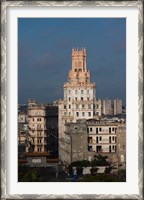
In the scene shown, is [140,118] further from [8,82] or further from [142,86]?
[8,82]

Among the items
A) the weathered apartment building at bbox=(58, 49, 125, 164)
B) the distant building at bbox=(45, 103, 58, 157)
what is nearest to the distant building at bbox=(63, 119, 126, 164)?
the weathered apartment building at bbox=(58, 49, 125, 164)

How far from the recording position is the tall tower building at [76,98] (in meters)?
4.06

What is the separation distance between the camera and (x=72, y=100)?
13.6ft

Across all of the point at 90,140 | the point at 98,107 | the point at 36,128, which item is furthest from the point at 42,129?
the point at 98,107

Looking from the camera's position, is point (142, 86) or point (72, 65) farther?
point (72, 65)

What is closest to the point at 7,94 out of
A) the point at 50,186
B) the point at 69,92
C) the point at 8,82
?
the point at 8,82

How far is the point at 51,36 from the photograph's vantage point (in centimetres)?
405

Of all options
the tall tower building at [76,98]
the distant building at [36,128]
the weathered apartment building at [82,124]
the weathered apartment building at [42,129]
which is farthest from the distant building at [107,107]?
the distant building at [36,128]

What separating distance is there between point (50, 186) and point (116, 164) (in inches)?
26.9

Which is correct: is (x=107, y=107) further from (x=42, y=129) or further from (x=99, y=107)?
(x=42, y=129)

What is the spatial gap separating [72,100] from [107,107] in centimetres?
36

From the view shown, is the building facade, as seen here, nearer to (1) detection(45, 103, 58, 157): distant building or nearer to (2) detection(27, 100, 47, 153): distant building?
(1) detection(45, 103, 58, 157): distant building

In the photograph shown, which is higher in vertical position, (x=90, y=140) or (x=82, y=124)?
(x=82, y=124)

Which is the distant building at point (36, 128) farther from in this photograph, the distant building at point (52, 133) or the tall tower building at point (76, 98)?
the tall tower building at point (76, 98)
